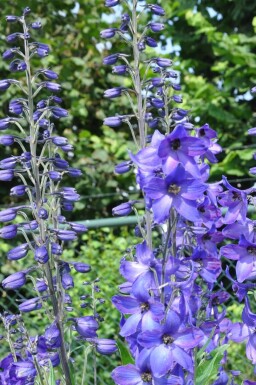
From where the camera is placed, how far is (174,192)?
5.46ft

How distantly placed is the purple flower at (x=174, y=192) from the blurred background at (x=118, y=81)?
11.9 ft

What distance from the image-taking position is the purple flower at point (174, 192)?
1666mm

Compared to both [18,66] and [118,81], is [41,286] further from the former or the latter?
[118,81]

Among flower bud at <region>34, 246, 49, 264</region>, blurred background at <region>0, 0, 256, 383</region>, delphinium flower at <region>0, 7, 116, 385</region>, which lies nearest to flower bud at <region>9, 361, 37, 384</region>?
delphinium flower at <region>0, 7, 116, 385</region>

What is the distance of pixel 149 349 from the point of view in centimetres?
170

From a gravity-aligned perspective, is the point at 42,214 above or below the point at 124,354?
above

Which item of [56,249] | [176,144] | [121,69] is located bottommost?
[56,249]

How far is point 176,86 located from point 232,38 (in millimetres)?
3778

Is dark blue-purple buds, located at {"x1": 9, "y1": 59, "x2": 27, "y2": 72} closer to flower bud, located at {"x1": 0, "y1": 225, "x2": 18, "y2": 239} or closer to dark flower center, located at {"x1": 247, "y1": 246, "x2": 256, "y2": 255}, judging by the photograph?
flower bud, located at {"x1": 0, "y1": 225, "x2": 18, "y2": 239}

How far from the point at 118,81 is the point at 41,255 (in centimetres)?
474

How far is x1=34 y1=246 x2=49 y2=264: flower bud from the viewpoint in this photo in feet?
6.47

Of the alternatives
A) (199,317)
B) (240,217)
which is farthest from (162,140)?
(199,317)

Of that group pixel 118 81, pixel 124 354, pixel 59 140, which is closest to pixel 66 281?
pixel 124 354

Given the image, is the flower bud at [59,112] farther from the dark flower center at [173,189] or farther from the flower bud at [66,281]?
the dark flower center at [173,189]
